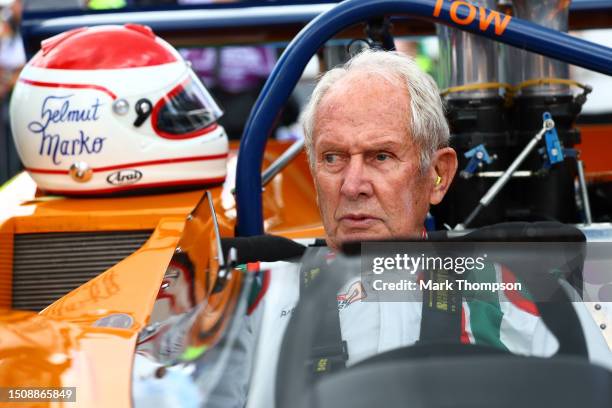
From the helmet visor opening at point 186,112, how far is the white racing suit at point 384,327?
1616 mm

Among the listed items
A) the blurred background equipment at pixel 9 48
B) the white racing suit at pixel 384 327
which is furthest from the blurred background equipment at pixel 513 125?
the blurred background equipment at pixel 9 48

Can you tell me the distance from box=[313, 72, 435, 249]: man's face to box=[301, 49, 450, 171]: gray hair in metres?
0.02

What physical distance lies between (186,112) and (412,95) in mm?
1186

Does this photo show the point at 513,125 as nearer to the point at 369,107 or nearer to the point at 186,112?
the point at 186,112

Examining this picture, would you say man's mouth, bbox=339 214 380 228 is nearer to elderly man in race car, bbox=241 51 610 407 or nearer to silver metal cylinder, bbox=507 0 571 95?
elderly man in race car, bbox=241 51 610 407

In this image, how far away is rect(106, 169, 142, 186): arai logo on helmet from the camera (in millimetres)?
3109

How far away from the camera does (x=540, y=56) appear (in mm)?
3223

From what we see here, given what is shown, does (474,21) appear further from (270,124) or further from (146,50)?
(146,50)

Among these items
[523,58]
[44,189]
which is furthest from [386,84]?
[44,189]

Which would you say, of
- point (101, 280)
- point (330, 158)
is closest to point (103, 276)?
point (101, 280)

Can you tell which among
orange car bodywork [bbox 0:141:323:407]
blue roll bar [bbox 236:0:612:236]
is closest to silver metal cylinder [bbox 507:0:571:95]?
blue roll bar [bbox 236:0:612:236]

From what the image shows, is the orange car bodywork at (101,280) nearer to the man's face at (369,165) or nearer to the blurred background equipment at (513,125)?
the man's face at (369,165)

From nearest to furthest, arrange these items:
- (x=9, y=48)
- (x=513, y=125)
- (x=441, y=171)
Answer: (x=441, y=171)
(x=513, y=125)
(x=9, y=48)

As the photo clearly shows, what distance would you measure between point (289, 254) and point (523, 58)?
4.23 feet
